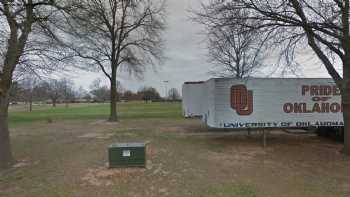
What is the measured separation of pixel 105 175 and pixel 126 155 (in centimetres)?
83

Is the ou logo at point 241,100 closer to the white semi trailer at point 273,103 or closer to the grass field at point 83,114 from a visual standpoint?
the white semi trailer at point 273,103

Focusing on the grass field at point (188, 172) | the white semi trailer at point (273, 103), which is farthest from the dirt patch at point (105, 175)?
the white semi trailer at point (273, 103)

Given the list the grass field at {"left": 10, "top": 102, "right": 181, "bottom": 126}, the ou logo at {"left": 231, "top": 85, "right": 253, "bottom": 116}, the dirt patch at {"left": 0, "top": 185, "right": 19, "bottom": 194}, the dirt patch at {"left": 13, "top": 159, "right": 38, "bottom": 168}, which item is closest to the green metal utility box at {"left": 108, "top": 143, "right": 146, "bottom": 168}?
the dirt patch at {"left": 0, "top": 185, "right": 19, "bottom": 194}

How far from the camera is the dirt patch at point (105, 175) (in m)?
6.37

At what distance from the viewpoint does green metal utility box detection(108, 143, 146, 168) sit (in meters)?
7.49

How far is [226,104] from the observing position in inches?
444

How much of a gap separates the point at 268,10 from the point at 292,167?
4909 mm

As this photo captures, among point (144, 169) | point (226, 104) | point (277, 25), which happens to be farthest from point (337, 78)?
point (144, 169)

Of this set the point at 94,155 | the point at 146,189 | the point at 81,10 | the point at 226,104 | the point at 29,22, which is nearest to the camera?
the point at 146,189

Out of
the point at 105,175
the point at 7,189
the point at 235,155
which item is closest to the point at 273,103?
the point at 235,155

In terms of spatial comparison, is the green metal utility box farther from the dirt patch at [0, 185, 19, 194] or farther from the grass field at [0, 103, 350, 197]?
the dirt patch at [0, 185, 19, 194]

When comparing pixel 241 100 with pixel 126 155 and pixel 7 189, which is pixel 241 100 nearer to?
pixel 126 155

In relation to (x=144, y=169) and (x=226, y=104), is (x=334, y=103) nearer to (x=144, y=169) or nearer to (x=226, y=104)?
(x=226, y=104)

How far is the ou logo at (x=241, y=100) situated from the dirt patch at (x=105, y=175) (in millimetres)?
5521
